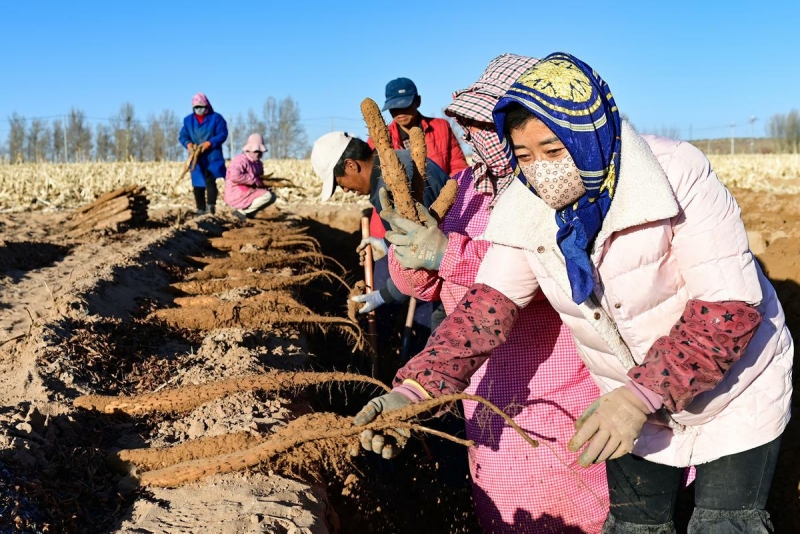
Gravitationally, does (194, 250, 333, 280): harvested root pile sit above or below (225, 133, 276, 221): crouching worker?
below

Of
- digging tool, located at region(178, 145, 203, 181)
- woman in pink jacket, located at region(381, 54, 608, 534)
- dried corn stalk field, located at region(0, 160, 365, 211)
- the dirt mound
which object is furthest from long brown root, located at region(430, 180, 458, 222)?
dried corn stalk field, located at region(0, 160, 365, 211)

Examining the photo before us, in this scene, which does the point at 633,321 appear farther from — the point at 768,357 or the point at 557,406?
the point at 557,406

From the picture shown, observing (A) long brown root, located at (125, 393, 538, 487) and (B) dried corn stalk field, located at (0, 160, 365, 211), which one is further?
(B) dried corn stalk field, located at (0, 160, 365, 211)

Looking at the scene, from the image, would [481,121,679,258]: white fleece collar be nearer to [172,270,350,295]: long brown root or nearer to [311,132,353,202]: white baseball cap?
[311,132,353,202]: white baseball cap

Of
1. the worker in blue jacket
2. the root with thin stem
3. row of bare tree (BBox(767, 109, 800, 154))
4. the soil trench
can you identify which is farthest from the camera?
row of bare tree (BBox(767, 109, 800, 154))

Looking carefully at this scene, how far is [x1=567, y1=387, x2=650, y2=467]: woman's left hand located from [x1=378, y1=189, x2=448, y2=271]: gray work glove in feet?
2.98

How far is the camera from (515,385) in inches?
102

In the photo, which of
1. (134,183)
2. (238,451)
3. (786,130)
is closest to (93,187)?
(134,183)

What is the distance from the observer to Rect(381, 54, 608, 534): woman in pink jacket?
2471mm

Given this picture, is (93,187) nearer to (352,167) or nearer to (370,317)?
(370,317)

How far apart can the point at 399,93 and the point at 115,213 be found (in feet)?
15.3

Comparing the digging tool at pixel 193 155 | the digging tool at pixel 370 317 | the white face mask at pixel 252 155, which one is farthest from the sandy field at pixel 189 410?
the digging tool at pixel 193 155

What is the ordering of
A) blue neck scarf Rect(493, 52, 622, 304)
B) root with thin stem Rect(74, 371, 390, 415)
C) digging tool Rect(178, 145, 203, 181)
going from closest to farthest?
blue neck scarf Rect(493, 52, 622, 304)
root with thin stem Rect(74, 371, 390, 415)
digging tool Rect(178, 145, 203, 181)

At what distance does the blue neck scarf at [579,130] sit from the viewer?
166 cm
